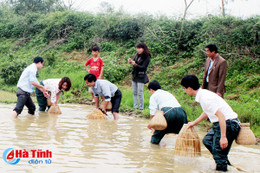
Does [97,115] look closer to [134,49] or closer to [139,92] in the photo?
[139,92]

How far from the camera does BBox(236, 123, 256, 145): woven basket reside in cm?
383

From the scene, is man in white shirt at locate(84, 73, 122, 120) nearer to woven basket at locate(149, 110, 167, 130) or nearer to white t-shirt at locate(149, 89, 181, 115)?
white t-shirt at locate(149, 89, 181, 115)

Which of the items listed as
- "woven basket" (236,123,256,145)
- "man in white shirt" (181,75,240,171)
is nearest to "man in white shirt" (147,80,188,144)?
"man in white shirt" (181,75,240,171)

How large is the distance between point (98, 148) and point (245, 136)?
221cm

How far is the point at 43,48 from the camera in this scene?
1906 cm

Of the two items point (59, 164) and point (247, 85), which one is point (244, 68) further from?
point (59, 164)

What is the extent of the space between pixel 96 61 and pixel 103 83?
256cm

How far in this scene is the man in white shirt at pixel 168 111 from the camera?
5125 mm

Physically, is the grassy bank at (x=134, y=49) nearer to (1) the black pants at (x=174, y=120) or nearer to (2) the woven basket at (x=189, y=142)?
(1) the black pants at (x=174, y=120)

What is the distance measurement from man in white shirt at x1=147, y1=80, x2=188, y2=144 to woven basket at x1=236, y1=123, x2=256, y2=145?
136 centimetres

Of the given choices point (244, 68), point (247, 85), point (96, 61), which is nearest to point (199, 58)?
point (244, 68)

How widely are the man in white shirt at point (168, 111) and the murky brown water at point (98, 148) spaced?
25 cm

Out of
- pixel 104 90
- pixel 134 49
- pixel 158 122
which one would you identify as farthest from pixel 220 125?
pixel 134 49

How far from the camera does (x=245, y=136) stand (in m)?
3.84
